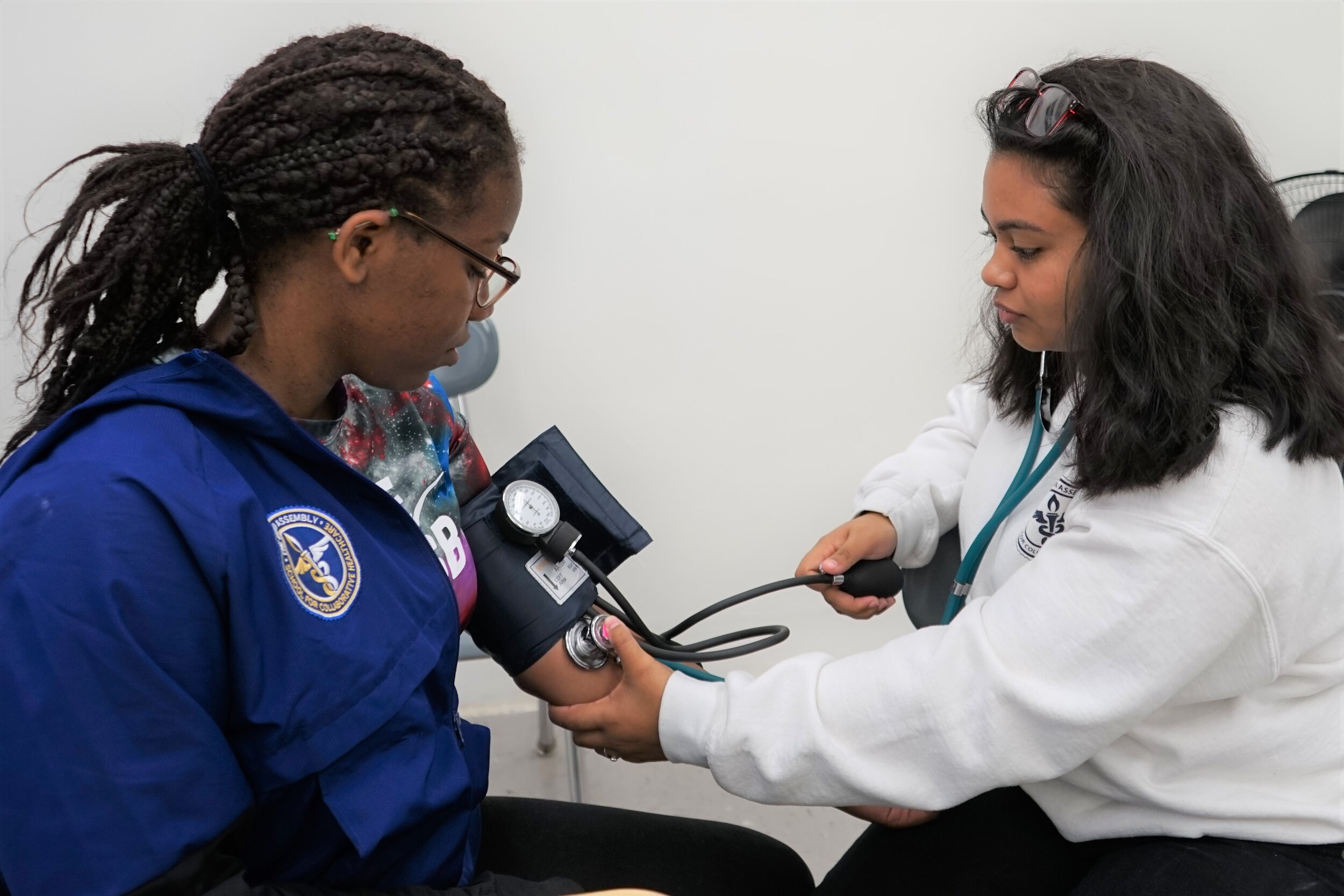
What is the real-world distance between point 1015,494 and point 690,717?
483mm

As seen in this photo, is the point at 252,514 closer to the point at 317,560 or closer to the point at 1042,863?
the point at 317,560

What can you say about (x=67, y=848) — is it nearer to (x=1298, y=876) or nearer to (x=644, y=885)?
(x=644, y=885)

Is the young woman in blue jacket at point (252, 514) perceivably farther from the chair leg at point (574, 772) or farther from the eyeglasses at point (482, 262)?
the chair leg at point (574, 772)

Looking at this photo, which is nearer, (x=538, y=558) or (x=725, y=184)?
(x=538, y=558)

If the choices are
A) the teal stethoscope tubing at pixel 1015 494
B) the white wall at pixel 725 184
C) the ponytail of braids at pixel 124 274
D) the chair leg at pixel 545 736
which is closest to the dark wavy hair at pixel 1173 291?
the teal stethoscope tubing at pixel 1015 494

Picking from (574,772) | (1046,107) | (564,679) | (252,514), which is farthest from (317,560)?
(574,772)

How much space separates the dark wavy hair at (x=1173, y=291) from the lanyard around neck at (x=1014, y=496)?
13 cm

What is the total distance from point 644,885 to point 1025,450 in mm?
715

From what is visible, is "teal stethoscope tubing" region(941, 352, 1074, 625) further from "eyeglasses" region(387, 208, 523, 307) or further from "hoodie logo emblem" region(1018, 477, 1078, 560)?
"eyeglasses" region(387, 208, 523, 307)

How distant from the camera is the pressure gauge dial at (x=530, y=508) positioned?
3.95 ft

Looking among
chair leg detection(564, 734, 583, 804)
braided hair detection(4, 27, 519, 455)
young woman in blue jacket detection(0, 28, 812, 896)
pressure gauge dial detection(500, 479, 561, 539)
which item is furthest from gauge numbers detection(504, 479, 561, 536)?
chair leg detection(564, 734, 583, 804)

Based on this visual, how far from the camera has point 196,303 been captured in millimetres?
990

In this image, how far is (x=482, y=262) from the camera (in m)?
0.99

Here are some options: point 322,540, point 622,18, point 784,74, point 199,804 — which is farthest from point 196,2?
point 199,804
